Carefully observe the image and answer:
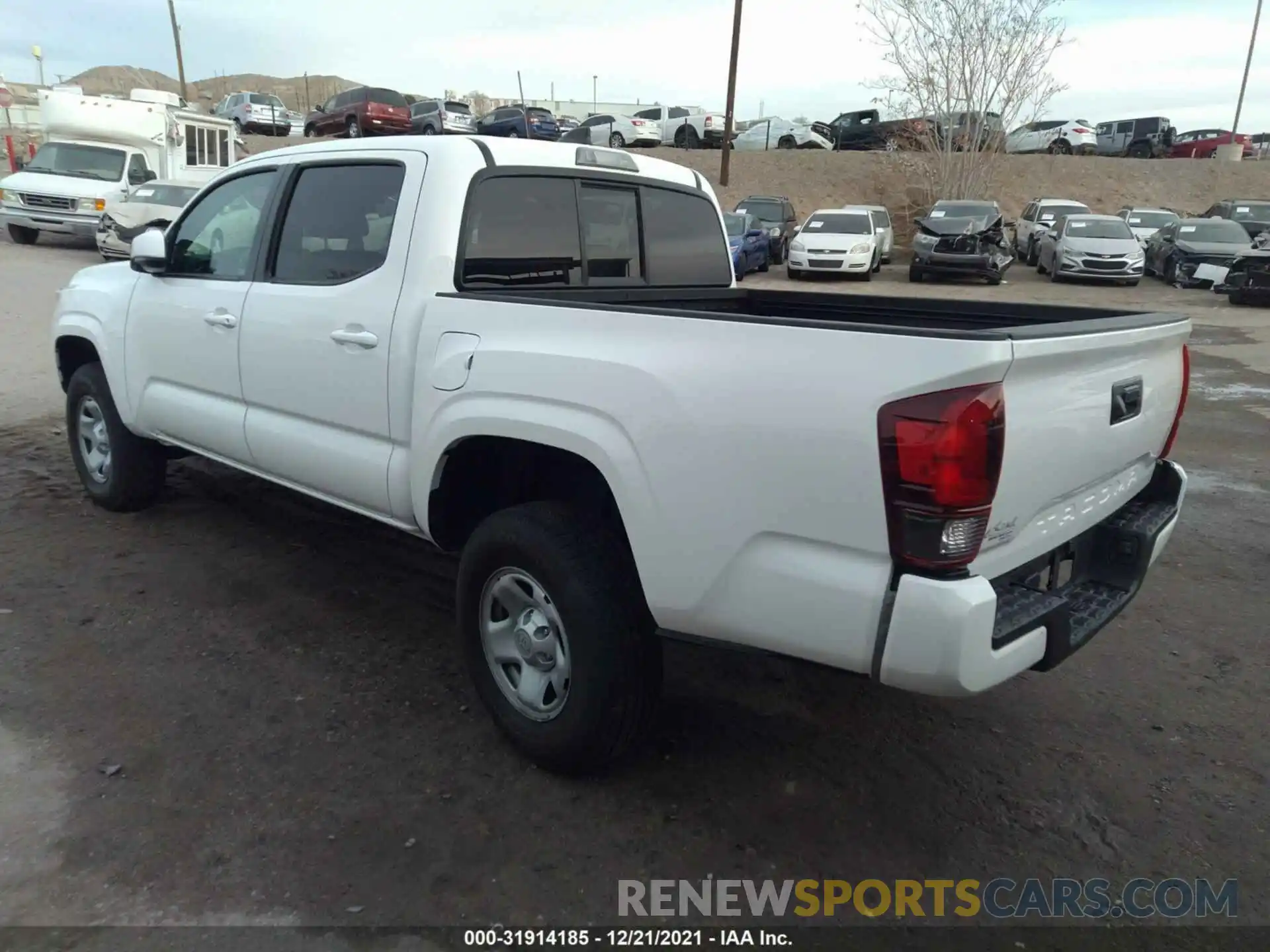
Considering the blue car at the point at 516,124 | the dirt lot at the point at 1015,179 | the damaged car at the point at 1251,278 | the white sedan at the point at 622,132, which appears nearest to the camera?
the damaged car at the point at 1251,278

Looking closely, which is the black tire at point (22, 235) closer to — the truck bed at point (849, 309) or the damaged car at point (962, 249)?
the damaged car at point (962, 249)

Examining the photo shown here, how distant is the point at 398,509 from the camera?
3.44 metres

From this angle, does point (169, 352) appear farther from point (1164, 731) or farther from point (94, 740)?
point (1164, 731)

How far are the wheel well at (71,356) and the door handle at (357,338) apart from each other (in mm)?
2454

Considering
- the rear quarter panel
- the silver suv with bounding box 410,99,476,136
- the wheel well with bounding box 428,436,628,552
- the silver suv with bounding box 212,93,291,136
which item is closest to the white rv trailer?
the silver suv with bounding box 410,99,476,136

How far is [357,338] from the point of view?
344 centimetres

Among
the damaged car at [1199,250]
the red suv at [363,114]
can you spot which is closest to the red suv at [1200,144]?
the damaged car at [1199,250]

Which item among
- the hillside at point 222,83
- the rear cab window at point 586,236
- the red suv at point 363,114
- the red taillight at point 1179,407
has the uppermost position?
the hillside at point 222,83

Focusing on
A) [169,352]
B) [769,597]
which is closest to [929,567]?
[769,597]

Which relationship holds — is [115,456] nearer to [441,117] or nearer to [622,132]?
[441,117]

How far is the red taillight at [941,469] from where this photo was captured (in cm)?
213

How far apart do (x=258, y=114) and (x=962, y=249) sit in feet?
100

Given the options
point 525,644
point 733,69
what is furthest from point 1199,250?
point 525,644

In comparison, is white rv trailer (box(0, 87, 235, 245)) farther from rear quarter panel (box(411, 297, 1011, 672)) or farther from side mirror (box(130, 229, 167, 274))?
rear quarter panel (box(411, 297, 1011, 672))
